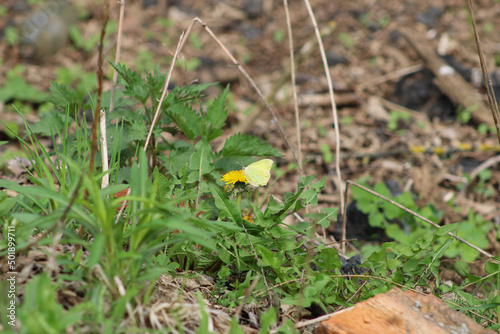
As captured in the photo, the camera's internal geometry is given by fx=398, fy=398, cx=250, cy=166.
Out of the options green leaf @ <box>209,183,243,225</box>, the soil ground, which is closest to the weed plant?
green leaf @ <box>209,183,243,225</box>

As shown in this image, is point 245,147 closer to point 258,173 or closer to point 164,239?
point 258,173

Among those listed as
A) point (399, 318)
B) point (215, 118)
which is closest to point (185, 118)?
point (215, 118)

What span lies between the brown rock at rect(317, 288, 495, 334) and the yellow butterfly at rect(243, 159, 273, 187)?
1.93 ft

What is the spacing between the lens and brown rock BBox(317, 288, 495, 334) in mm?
1264

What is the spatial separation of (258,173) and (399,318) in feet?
2.47

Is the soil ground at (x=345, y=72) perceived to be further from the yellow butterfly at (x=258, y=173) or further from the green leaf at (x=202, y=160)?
the yellow butterfly at (x=258, y=173)

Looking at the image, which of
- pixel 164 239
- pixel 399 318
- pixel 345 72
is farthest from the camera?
pixel 345 72

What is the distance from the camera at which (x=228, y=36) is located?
21.2 feet

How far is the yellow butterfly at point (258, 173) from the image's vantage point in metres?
1.63

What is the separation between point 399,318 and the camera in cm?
134

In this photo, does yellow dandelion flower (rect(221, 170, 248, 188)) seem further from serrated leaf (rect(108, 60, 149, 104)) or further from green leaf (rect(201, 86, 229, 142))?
serrated leaf (rect(108, 60, 149, 104))

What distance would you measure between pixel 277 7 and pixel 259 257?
6.24m

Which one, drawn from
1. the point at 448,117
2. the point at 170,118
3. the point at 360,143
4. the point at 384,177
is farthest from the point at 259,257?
the point at 448,117

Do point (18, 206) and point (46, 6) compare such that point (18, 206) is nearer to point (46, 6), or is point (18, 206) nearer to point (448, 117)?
point (448, 117)
